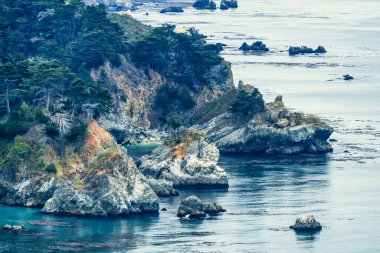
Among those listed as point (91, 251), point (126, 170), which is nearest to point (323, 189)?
point (126, 170)

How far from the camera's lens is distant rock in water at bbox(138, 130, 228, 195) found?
184 metres

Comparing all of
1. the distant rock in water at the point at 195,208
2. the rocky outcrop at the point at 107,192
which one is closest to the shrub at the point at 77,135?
the rocky outcrop at the point at 107,192

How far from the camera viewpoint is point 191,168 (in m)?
184

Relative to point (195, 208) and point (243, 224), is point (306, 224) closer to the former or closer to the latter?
point (243, 224)

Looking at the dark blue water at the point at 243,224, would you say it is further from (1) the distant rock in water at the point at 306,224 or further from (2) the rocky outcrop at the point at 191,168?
(2) the rocky outcrop at the point at 191,168

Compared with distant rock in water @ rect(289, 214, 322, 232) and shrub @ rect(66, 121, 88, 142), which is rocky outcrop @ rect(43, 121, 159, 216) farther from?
distant rock in water @ rect(289, 214, 322, 232)

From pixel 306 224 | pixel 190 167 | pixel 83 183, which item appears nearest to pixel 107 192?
pixel 83 183

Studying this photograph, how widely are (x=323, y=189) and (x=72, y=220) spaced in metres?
32.5

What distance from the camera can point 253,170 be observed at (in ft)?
643

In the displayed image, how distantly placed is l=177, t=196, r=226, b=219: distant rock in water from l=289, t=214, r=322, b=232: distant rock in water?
10.8 meters

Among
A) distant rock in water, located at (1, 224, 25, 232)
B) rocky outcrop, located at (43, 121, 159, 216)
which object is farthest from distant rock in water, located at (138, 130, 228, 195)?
distant rock in water, located at (1, 224, 25, 232)

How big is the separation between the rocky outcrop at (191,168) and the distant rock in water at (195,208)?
566 inches

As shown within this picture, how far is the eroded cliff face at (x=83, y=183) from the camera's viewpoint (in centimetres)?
16588

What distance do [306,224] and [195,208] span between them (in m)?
12.7
